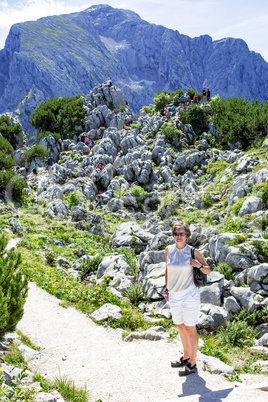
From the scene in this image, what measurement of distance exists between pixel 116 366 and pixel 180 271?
2592 millimetres

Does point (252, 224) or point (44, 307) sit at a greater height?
point (252, 224)

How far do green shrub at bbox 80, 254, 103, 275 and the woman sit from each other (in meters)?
9.50

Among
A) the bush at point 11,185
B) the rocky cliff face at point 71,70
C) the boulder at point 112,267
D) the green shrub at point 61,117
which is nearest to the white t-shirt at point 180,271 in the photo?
the boulder at point 112,267

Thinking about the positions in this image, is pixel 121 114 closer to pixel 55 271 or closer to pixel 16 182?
pixel 16 182

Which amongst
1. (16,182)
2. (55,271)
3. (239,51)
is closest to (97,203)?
(16,182)

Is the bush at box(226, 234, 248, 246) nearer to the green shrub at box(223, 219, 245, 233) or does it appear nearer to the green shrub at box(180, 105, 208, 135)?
the green shrub at box(223, 219, 245, 233)

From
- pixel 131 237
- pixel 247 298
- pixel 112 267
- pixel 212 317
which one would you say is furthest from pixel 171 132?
pixel 212 317

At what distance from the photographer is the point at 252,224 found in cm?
1306

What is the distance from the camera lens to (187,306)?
16.9 feet

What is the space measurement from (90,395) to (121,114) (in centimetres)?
4450

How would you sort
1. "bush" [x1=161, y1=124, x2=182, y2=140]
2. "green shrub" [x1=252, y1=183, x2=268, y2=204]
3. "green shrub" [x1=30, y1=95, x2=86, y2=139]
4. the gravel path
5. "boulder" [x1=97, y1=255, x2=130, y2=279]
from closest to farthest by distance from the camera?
the gravel path → "boulder" [x1=97, y1=255, x2=130, y2=279] → "green shrub" [x1=252, y1=183, x2=268, y2=204] → "bush" [x1=161, y1=124, x2=182, y2=140] → "green shrub" [x1=30, y1=95, x2=86, y2=139]

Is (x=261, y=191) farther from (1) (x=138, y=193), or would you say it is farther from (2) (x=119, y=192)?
(2) (x=119, y=192)

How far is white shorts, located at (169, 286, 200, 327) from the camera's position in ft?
16.9

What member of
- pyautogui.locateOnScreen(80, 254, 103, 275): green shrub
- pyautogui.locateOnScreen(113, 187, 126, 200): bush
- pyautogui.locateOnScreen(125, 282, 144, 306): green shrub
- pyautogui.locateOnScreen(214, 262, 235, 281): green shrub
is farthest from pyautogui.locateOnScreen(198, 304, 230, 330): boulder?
pyautogui.locateOnScreen(113, 187, 126, 200): bush
